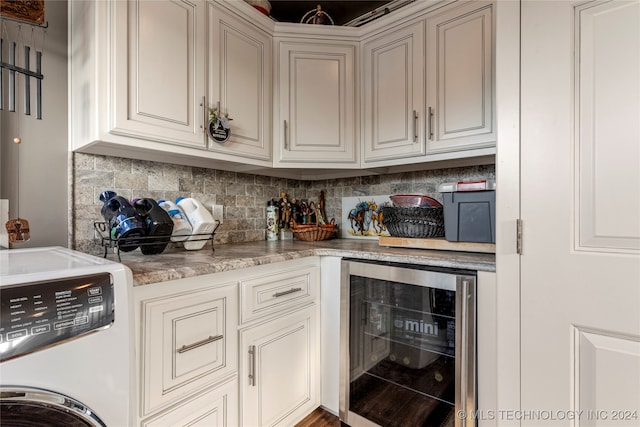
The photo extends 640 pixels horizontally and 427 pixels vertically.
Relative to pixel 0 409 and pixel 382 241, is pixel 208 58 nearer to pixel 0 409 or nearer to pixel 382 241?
pixel 382 241

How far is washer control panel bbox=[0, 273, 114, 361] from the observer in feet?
1.72

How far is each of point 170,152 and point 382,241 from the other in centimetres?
113

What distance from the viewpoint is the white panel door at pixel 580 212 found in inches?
30.6

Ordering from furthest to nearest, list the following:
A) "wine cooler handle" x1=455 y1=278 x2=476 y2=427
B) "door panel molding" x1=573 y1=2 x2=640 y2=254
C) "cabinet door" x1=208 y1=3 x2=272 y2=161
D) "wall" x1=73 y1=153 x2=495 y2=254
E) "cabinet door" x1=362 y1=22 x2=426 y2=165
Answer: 1. "cabinet door" x1=362 y1=22 x2=426 y2=165
2. "cabinet door" x1=208 y1=3 x2=272 y2=161
3. "wall" x1=73 y1=153 x2=495 y2=254
4. "wine cooler handle" x1=455 y1=278 x2=476 y2=427
5. "door panel molding" x1=573 y1=2 x2=640 y2=254

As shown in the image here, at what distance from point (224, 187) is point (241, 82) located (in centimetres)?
61

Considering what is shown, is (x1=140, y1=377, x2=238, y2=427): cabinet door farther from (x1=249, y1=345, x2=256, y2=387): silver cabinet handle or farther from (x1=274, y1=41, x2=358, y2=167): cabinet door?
(x1=274, y1=41, x2=358, y2=167): cabinet door

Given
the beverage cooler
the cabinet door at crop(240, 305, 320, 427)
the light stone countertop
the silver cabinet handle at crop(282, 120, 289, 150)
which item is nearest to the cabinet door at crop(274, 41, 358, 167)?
the silver cabinet handle at crop(282, 120, 289, 150)

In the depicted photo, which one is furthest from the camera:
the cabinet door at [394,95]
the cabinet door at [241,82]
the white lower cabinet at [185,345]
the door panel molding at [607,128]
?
the cabinet door at [394,95]

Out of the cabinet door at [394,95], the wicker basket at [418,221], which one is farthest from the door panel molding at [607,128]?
the cabinet door at [394,95]

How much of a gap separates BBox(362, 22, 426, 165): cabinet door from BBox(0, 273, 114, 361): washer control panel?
145cm

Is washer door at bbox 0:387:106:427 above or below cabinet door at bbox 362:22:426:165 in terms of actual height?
below

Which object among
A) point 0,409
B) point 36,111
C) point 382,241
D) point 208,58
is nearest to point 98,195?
point 36,111

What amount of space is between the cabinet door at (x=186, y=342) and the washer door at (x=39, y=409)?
30cm

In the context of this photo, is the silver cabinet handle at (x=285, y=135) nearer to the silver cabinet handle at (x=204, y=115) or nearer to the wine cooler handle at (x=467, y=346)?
the silver cabinet handle at (x=204, y=115)
